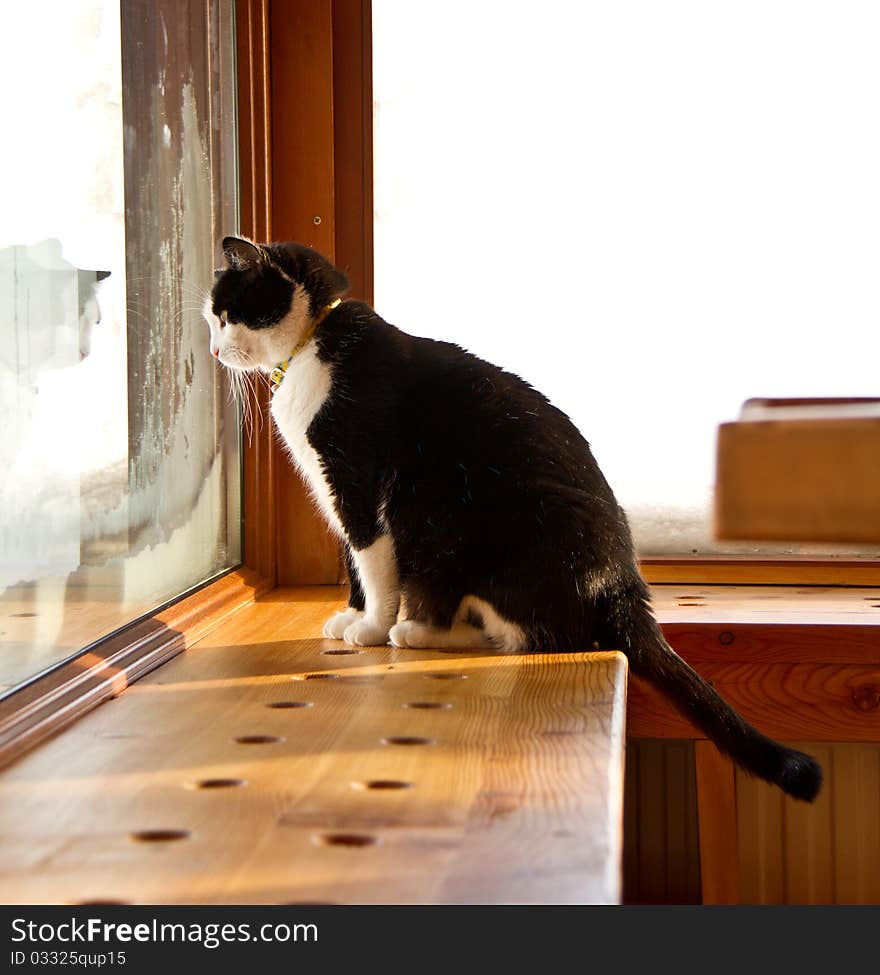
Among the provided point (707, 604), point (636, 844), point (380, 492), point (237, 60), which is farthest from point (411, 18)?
point (636, 844)

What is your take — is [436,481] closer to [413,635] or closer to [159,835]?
[413,635]

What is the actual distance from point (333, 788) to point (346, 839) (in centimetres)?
13

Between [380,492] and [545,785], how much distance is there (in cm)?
66

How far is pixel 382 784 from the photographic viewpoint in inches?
37.9

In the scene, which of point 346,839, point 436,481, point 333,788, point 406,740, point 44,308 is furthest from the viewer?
point 436,481

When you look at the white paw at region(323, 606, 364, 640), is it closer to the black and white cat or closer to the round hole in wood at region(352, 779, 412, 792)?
the black and white cat

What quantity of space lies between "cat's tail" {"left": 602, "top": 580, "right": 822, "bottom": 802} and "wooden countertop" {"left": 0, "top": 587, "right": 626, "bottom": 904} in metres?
0.06

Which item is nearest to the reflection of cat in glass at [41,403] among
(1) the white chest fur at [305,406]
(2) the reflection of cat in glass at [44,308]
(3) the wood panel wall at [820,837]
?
(2) the reflection of cat in glass at [44,308]

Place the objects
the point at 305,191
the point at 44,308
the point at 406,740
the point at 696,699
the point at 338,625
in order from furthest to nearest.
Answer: the point at 305,191
the point at 338,625
the point at 696,699
the point at 44,308
the point at 406,740

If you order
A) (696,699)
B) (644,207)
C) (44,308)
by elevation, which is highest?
(644,207)

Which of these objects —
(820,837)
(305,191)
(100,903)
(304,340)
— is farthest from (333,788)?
(305,191)

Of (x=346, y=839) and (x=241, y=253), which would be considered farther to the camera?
(x=241, y=253)

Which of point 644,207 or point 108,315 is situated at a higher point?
point 644,207

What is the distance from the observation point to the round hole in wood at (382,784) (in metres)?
0.95
